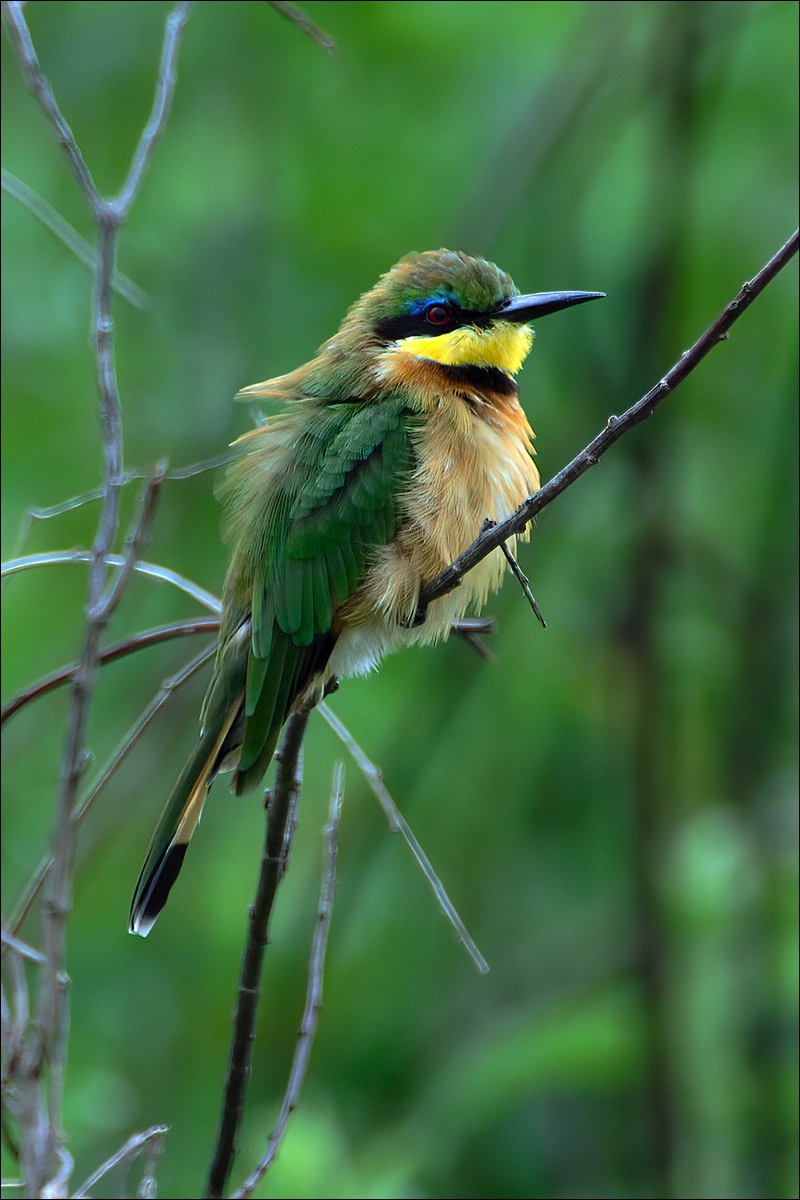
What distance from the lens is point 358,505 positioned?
288 centimetres

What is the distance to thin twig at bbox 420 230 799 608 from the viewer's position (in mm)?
1629

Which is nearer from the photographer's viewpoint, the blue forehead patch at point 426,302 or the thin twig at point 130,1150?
the thin twig at point 130,1150

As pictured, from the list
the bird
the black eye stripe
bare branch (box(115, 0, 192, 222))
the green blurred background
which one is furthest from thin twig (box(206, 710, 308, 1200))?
the green blurred background

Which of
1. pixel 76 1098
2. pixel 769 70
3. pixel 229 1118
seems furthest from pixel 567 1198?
pixel 769 70

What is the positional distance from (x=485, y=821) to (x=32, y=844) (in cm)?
148

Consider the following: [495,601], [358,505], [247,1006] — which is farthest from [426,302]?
[247,1006]

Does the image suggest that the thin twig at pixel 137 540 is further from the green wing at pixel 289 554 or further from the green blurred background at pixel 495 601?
the green blurred background at pixel 495 601

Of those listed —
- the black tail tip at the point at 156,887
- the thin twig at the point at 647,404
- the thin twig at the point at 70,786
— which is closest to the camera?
the thin twig at the point at 70,786

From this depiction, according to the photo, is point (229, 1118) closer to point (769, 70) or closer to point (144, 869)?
point (144, 869)

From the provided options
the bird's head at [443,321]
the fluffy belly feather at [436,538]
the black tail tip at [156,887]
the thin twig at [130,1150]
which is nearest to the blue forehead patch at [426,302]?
the bird's head at [443,321]

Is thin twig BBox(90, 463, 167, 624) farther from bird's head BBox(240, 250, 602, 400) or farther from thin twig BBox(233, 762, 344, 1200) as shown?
bird's head BBox(240, 250, 602, 400)

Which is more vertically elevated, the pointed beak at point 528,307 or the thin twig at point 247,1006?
the pointed beak at point 528,307

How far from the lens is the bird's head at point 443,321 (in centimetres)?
316

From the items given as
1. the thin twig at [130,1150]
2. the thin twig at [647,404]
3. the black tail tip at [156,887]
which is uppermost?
the thin twig at [647,404]
